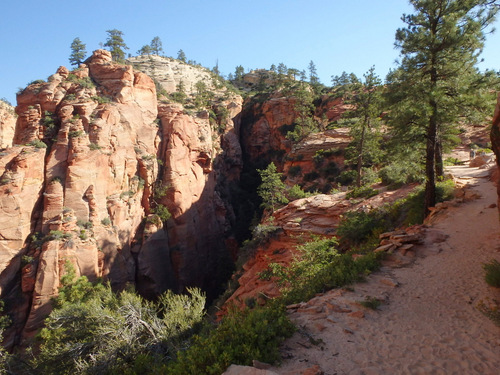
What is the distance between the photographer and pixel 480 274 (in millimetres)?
6887

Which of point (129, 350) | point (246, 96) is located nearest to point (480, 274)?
point (129, 350)

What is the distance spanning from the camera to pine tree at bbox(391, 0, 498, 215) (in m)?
9.73

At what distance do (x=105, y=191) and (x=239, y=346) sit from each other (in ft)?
81.6

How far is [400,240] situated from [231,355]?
746cm

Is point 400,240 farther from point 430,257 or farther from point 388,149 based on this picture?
point 388,149

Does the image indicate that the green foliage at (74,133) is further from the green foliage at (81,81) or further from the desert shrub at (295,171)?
the desert shrub at (295,171)

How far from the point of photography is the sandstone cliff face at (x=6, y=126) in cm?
2709

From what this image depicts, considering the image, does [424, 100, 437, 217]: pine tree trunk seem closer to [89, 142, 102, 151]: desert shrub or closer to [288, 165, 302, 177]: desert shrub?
[288, 165, 302, 177]: desert shrub

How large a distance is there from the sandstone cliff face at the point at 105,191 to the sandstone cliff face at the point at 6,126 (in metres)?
3.52

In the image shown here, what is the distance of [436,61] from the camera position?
1049cm

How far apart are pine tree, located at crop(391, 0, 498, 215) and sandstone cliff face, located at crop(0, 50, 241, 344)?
2475 cm

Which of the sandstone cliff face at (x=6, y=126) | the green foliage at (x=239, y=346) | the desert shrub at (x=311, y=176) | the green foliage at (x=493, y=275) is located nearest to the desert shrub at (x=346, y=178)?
the desert shrub at (x=311, y=176)

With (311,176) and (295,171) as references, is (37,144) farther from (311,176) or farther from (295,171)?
(311,176)

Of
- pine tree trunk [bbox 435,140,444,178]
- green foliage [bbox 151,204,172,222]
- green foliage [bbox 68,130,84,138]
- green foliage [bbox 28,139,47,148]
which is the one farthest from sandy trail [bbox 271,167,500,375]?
green foliage [bbox 28,139,47,148]
